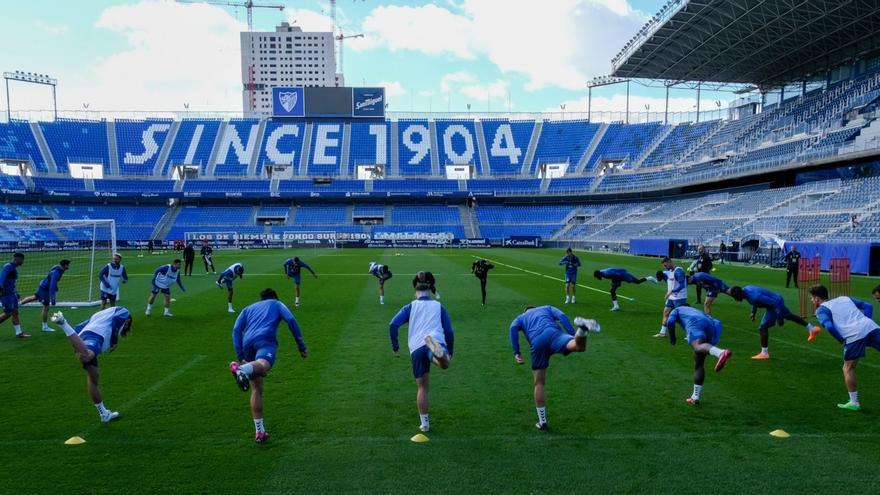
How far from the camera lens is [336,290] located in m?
20.9

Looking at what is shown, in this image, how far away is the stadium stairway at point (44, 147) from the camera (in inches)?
2731

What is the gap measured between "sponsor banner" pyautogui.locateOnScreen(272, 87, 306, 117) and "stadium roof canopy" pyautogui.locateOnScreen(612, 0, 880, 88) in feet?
158

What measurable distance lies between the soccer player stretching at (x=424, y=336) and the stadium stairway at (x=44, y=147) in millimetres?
81468

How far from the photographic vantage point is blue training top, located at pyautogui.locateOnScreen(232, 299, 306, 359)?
20.6 feet

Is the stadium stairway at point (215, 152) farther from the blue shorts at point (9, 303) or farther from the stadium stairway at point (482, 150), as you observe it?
the blue shorts at point (9, 303)

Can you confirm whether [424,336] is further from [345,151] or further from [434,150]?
[345,151]

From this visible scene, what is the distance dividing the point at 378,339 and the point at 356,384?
3.45 metres

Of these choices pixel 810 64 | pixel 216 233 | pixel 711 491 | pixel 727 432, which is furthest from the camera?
pixel 216 233

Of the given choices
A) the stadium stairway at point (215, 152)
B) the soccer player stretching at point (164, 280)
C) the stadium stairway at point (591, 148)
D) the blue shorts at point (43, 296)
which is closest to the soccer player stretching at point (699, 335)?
the soccer player stretching at point (164, 280)

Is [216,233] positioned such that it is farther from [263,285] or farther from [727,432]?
[727,432]

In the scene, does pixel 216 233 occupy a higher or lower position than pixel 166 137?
lower

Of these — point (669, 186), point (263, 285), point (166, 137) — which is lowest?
point (263, 285)

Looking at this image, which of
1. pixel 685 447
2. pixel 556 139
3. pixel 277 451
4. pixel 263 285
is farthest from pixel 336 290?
pixel 556 139

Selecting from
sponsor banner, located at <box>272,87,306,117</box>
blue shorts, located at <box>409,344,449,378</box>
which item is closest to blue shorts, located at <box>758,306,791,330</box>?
blue shorts, located at <box>409,344,449,378</box>
